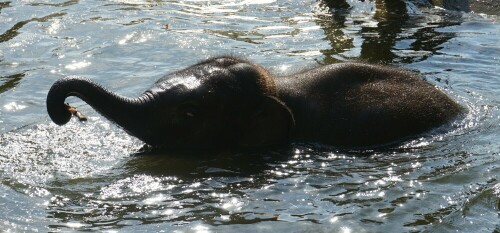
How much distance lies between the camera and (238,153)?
24.0 feet

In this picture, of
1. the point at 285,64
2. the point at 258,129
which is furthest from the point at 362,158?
the point at 285,64

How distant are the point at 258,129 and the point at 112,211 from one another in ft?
5.93

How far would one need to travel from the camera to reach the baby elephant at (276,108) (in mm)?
7086

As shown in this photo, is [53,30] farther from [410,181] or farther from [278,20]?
[410,181]

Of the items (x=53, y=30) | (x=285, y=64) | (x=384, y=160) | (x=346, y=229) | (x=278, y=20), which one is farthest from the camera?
(x=278, y=20)

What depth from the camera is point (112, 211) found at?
5.82m

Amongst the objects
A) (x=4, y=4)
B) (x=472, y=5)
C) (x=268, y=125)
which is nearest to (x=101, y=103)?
(x=268, y=125)

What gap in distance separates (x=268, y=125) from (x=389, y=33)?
166 inches

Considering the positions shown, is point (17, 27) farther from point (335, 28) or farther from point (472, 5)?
point (472, 5)

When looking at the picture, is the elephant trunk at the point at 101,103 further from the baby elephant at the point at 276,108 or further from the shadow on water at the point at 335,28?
the shadow on water at the point at 335,28

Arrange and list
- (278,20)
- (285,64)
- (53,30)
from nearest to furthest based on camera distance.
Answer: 1. (285,64)
2. (53,30)
3. (278,20)

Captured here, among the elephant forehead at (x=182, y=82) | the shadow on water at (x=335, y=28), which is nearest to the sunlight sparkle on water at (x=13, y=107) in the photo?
the elephant forehead at (x=182, y=82)

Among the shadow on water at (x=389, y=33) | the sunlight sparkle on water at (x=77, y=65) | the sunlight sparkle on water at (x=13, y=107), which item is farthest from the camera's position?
the shadow on water at (x=389, y=33)

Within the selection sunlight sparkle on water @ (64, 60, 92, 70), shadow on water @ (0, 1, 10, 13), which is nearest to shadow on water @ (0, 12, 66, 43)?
shadow on water @ (0, 1, 10, 13)
